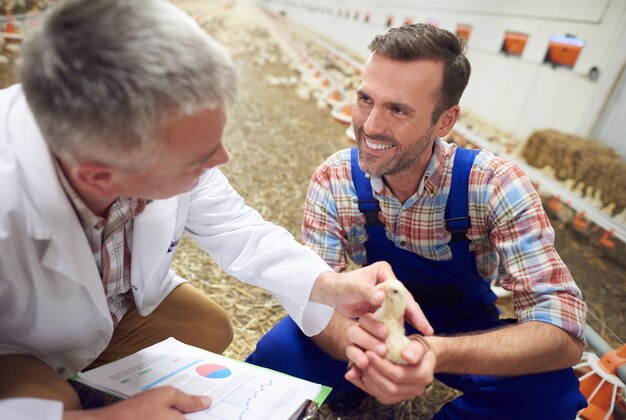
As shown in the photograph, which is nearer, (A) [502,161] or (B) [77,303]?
(B) [77,303]

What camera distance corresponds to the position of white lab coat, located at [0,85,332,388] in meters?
1.11

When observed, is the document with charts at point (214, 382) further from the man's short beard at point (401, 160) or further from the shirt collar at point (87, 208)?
the man's short beard at point (401, 160)

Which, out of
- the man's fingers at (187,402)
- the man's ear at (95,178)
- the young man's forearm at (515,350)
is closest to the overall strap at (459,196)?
the young man's forearm at (515,350)

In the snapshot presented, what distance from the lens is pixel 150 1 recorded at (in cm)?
103

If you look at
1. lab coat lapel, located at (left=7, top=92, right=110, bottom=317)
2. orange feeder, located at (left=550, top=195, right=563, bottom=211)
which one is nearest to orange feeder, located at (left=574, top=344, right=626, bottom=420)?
lab coat lapel, located at (left=7, top=92, right=110, bottom=317)

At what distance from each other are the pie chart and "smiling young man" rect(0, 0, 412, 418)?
0.17 metres

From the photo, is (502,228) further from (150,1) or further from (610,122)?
(610,122)

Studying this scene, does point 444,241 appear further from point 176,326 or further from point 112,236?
point 112,236

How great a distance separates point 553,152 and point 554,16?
2.15m

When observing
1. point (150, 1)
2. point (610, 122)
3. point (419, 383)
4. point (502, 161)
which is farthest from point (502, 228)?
point (610, 122)

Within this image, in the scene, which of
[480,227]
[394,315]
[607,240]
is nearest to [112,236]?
[394,315]

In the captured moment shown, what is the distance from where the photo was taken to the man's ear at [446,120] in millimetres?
2016

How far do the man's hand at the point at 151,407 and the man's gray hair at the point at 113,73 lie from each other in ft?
2.16

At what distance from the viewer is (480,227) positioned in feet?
6.22
